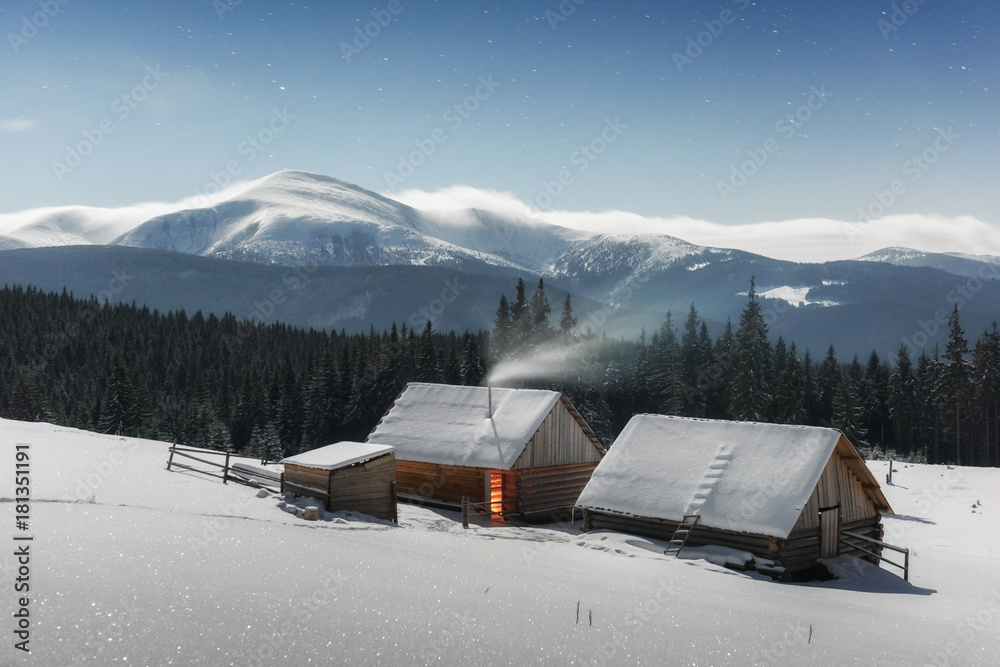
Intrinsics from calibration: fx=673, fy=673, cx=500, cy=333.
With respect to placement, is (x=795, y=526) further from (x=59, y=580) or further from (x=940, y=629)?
(x=59, y=580)

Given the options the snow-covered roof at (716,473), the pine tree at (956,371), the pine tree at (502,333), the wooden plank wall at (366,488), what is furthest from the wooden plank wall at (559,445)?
the pine tree at (956,371)

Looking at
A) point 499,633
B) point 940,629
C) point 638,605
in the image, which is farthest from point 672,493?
point 499,633

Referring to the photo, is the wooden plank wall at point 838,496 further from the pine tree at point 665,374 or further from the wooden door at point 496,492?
the pine tree at point 665,374

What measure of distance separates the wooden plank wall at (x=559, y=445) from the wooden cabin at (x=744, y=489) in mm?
5282

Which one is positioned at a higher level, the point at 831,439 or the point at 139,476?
the point at 831,439

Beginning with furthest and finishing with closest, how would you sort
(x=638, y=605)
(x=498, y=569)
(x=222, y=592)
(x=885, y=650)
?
(x=498, y=569) < (x=638, y=605) < (x=885, y=650) < (x=222, y=592)

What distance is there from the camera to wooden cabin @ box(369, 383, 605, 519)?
28625 millimetres

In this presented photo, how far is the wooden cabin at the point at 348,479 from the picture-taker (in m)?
21.8

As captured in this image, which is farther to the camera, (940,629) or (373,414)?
(373,414)

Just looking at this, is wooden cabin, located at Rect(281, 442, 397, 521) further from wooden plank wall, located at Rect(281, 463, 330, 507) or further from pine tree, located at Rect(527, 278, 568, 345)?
pine tree, located at Rect(527, 278, 568, 345)

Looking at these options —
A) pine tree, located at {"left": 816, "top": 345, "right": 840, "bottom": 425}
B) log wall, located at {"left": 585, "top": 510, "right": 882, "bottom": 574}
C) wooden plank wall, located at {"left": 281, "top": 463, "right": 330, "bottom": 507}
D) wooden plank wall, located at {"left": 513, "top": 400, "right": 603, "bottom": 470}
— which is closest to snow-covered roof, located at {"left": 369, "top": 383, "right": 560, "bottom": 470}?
wooden plank wall, located at {"left": 513, "top": 400, "right": 603, "bottom": 470}

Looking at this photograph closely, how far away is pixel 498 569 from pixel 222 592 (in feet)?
19.1

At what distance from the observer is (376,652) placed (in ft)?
22.5

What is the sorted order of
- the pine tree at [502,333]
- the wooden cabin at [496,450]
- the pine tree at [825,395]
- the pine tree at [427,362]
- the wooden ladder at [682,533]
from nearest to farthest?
the wooden ladder at [682,533] → the wooden cabin at [496,450] → the pine tree at [502,333] → the pine tree at [427,362] → the pine tree at [825,395]
